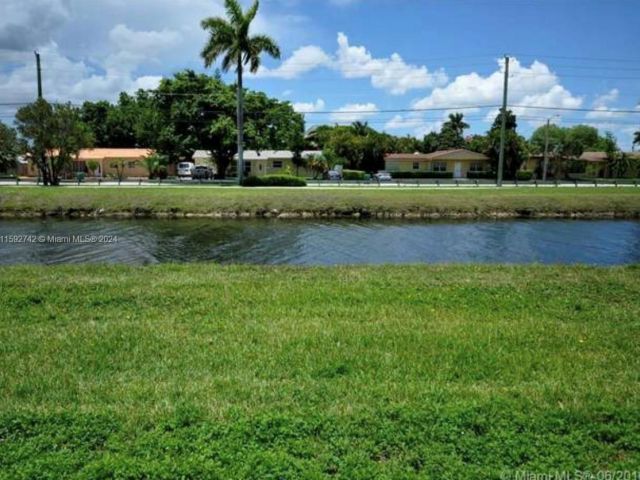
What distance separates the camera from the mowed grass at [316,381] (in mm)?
3773

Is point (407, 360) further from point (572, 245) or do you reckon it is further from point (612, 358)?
point (572, 245)

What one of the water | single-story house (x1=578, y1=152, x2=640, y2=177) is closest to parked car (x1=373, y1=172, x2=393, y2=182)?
the water

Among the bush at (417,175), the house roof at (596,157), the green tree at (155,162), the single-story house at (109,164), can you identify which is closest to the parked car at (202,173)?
the green tree at (155,162)

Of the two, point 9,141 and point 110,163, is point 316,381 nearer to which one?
point 9,141

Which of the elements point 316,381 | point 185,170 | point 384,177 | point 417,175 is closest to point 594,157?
point 417,175

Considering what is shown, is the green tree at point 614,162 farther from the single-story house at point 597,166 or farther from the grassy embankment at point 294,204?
the grassy embankment at point 294,204

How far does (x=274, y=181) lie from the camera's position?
44.0 metres

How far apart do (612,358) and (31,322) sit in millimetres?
7429

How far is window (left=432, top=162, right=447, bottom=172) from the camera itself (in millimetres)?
72000

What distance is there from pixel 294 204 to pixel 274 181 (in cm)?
1357

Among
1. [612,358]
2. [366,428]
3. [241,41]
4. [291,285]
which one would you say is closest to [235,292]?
[291,285]

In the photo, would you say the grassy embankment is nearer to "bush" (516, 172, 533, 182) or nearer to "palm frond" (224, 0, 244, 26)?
"palm frond" (224, 0, 244, 26)

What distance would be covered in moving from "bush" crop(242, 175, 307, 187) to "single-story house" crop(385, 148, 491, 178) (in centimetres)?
2966

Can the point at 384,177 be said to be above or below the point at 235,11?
below
